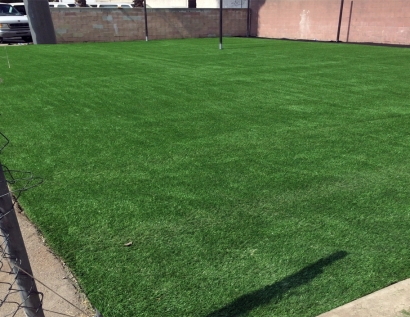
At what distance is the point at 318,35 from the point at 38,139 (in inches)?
753

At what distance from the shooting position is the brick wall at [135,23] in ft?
67.6

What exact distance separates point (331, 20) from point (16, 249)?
2148 cm

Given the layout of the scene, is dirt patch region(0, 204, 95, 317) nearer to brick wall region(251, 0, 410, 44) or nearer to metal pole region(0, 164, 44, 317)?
metal pole region(0, 164, 44, 317)

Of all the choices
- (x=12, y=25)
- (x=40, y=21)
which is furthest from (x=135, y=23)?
(x=12, y=25)

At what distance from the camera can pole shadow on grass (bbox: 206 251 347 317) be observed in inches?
93.7

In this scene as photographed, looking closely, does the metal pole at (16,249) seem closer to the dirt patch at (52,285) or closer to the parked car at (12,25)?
the dirt patch at (52,285)

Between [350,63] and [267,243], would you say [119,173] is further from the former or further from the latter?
[350,63]

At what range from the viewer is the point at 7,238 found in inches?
68.2

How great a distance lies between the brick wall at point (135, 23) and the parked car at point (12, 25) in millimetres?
1696

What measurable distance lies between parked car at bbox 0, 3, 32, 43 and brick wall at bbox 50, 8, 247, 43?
1.70 metres

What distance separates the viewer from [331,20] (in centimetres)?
2062

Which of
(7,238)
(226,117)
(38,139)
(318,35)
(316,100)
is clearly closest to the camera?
(7,238)

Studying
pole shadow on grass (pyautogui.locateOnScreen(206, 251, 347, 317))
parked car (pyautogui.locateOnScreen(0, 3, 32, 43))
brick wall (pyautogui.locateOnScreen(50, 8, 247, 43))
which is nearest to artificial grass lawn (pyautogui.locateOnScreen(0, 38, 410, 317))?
pole shadow on grass (pyautogui.locateOnScreen(206, 251, 347, 317))

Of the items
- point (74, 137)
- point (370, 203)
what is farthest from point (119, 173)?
point (370, 203)
